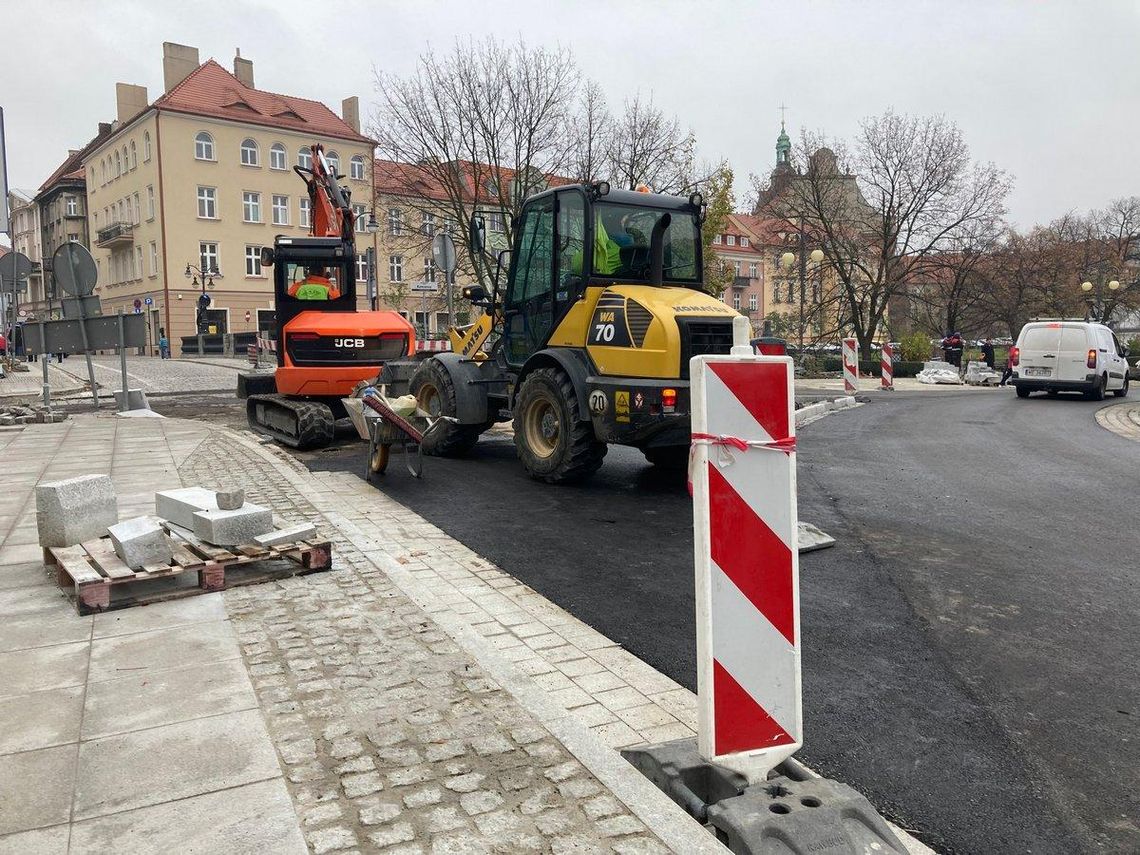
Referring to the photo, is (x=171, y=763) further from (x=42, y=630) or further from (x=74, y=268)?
(x=74, y=268)

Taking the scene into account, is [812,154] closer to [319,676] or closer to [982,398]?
[982,398]

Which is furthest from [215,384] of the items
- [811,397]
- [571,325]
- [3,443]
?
[571,325]

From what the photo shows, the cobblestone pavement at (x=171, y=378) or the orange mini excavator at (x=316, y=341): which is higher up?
the orange mini excavator at (x=316, y=341)

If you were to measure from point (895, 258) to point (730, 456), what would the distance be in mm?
→ 39916

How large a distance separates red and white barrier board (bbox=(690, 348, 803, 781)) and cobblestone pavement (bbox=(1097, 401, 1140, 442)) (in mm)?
12542

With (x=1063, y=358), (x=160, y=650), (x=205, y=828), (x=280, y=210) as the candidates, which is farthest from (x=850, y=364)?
(x=280, y=210)

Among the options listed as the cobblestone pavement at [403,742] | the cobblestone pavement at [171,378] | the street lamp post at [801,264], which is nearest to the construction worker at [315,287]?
Answer: the cobblestone pavement at [403,742]

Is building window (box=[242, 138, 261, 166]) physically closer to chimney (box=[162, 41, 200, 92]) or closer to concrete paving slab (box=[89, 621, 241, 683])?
chimney (box=[162, 41, 200, 92])

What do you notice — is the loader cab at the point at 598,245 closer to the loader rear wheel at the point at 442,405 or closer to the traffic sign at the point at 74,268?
the loader rear wheel at the point at 442,405

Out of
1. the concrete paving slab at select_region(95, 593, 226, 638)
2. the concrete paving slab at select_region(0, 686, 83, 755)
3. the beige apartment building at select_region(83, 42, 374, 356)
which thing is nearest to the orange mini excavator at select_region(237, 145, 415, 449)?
the concrete paving slab at select_region(95, 593, 226, 638)

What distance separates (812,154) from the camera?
3853 cm

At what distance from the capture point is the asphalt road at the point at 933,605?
9.86 ft

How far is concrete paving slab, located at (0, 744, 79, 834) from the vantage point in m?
2.68

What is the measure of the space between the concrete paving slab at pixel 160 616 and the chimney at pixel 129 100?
63.6 meters
